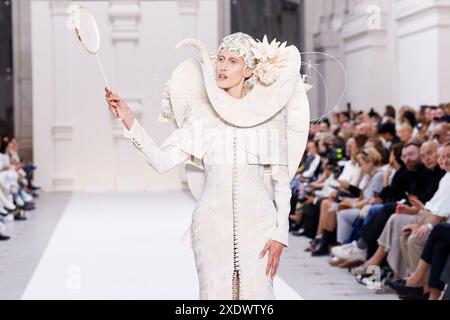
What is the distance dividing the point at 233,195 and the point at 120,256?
20.6 ft

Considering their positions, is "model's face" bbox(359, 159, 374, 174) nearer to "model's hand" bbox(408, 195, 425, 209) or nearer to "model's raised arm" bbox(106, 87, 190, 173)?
"model's hand" bbox(408, 195, 425, 209)

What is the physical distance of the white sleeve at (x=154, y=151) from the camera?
9.64 ft

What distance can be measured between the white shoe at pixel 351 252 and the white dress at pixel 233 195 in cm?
532

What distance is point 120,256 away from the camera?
30.2 ft

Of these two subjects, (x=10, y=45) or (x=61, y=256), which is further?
(x=10, y=45)

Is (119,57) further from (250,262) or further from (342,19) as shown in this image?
(250,262)

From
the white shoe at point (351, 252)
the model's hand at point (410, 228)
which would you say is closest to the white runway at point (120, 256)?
the white shoe at point (351, 252)

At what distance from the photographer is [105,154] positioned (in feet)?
58.6

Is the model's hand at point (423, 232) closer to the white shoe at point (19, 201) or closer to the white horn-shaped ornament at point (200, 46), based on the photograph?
the white horn-shaped ornament at point (200, 46)

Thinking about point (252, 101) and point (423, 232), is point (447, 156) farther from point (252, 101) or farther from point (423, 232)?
point (252, 101)

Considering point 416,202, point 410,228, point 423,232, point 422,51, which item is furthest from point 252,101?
point 422,51

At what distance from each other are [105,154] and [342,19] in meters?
4.92

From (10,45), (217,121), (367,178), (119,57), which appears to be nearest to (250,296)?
(217,121)

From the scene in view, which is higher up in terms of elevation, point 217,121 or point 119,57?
point 119,57
